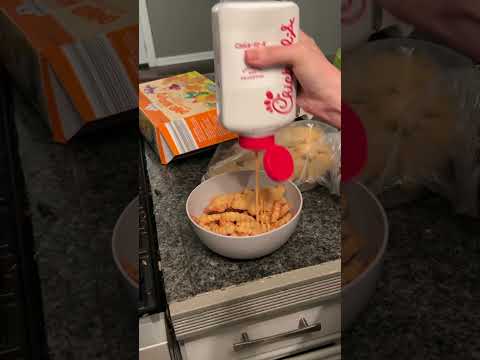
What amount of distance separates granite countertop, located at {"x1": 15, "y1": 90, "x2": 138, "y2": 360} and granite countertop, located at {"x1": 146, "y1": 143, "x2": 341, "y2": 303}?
499 mm

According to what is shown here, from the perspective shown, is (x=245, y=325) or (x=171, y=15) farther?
(x=171, y=15)

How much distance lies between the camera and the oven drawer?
2.48 ft

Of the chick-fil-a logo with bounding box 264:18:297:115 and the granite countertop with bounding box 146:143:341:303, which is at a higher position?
the chick-fil-a logo with bounding box 264:18:297:115

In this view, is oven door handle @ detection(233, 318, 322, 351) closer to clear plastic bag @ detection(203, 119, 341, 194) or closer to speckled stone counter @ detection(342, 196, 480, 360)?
clear plastic bag @ detection(203, 119, 341, 194)

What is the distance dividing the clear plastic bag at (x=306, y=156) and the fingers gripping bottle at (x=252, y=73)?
0.29 m

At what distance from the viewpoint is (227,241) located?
2.14 ft

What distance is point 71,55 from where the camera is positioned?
13cm

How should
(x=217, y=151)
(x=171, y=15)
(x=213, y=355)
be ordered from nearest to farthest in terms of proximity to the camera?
1. (x=213, y=355)
2. (x=217, y=151)
3. (x=171, y=15)

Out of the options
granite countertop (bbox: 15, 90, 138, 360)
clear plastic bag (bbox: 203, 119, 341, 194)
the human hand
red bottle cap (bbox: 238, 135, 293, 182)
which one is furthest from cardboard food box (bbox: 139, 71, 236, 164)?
granite countertop (bbox: 15, 90, 138, 360)

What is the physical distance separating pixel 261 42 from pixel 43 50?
0.39 m

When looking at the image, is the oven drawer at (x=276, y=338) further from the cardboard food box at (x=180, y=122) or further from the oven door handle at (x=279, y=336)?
the cardboard food box at (x=180, y=122)

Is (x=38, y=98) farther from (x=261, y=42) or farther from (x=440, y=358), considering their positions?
(x=261, y=42)

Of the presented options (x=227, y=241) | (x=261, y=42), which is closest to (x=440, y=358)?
(x=261, y=42)

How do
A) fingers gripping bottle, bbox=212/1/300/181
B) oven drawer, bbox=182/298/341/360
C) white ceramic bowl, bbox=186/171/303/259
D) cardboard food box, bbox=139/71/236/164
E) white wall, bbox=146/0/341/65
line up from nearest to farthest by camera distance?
1. fingers gripping bottle, bbox=212/1/300/181
2. white ceramic bowl, bbox=186/171/303/259
3. oven drawer, bbox=182/298/341/360
4. cardboard food box, bbox=139/71/236/164
5. white wall, bbox=146/0/341/65
